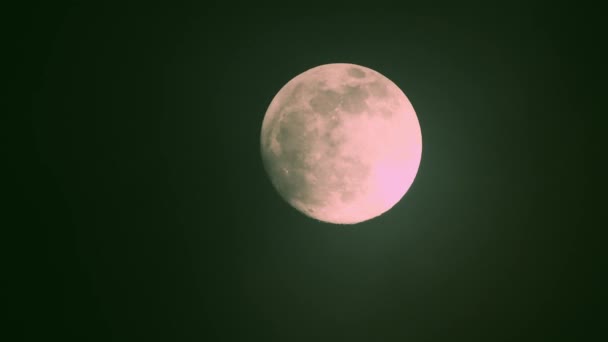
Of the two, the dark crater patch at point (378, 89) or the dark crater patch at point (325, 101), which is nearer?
the dark crater patch at point (325, 101)

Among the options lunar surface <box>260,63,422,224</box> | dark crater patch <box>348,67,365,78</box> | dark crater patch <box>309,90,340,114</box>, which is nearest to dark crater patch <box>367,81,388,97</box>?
lunar surface <box>260,63,422,224</box>

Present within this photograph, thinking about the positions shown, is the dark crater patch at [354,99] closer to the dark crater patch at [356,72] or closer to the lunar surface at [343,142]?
the lunar surface at [343,142]

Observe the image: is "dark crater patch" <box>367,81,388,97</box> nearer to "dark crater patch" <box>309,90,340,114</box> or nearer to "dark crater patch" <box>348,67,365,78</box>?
"dark crater patch" <box>348,67,365,78</box>

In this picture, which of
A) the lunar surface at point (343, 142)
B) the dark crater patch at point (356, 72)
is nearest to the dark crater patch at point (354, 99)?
the lunar surface at point (343, 142)

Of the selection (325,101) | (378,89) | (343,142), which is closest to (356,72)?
(378,89)

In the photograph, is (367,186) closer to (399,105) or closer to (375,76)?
(399,105)

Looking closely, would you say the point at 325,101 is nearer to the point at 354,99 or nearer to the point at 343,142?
the point at 354,99
